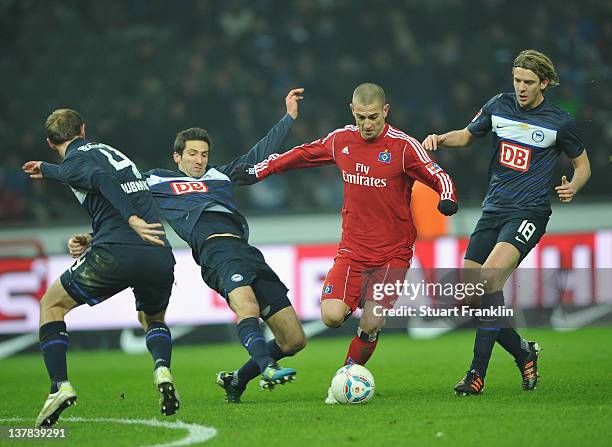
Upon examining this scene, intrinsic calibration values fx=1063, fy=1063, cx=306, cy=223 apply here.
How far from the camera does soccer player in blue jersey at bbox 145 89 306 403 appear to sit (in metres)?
7.29

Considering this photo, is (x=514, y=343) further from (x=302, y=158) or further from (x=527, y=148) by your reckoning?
(x=302, y=158)

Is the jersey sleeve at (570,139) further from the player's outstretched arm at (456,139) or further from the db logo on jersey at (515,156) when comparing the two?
the player's outstretched arm at (456,139)

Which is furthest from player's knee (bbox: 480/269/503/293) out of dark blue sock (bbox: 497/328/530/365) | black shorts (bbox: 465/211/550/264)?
dark blue sock (bbox: 497/328/530/365)

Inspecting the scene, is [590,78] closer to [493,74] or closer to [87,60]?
[493,74]

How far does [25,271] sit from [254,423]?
6614mm

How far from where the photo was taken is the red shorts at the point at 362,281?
7535 millimetres

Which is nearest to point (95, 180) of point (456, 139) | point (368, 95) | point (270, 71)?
point (368, 95)

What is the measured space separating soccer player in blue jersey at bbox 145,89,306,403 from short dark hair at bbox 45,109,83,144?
95cm

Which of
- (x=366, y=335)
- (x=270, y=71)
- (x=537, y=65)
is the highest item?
(x=270, y=71)

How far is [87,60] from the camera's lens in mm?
15312

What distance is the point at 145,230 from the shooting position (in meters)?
6.39

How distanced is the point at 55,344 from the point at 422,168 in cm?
276

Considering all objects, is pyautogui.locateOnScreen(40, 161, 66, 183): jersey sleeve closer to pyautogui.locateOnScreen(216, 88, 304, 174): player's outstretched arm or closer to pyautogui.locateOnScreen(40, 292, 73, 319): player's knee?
pyautogui.locateOnScreen(40, 292, 73, 319): player's knee

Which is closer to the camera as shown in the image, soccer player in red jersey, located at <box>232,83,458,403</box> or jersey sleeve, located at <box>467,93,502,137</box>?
soccer player in red jersey, located at <box>232,83,458,403</box>
